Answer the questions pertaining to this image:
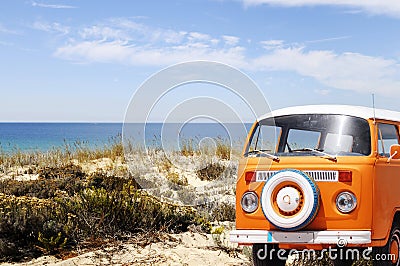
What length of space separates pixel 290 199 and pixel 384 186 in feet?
3.84

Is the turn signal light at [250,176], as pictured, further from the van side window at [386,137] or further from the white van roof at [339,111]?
A: the van side window at [386,137]

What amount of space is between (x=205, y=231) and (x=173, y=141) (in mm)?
5576

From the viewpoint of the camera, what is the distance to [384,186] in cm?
656

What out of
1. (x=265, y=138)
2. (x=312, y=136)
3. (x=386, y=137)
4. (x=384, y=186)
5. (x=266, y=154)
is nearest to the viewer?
(x=384, y=186)

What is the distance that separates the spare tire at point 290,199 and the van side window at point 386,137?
119 centimetres

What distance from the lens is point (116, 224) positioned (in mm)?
8766

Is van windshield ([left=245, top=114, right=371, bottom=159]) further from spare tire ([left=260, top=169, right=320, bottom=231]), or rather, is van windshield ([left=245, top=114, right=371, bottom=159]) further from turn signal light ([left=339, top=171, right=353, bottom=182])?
spare tire ([left=260, top=169, right=320, bottom=231])

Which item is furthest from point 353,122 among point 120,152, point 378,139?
point 120,152

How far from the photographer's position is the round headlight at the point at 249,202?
661 cm

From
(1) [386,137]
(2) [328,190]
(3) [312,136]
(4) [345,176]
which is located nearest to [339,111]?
(3) [312,136]

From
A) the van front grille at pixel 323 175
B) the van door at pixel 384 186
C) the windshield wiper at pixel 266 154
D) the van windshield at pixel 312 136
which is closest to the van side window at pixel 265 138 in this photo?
the van windshield at pixel 312 136

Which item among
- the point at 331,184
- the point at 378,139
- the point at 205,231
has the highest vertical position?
the point at 378,139

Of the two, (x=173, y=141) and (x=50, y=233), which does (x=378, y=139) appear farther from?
(x=173, y=141)

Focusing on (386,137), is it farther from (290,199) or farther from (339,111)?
(290,199)
